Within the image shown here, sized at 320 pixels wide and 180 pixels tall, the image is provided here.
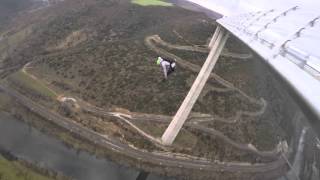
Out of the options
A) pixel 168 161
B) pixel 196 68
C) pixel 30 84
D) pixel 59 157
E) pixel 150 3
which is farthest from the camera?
pixel 150 3

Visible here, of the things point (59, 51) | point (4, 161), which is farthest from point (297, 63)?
point (59, 51)

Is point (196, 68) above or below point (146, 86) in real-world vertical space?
above

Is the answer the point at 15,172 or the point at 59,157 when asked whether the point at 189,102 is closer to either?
the point at 59,157

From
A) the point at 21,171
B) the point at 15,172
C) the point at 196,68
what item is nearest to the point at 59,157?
the point at 21,171

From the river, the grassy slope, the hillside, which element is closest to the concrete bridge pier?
the hillside

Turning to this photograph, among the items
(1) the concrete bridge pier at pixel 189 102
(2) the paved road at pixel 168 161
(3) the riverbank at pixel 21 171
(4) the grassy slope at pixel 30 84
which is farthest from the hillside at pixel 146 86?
(3) the riverbank at pixel 21 171

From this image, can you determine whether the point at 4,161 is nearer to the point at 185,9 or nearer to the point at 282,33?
the point at 282,33

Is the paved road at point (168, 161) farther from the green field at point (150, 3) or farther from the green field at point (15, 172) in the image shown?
the green field at point (150, 3)

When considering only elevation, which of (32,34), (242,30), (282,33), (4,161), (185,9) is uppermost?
(282,33)
